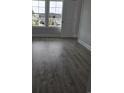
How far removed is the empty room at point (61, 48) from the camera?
2597 millimetres

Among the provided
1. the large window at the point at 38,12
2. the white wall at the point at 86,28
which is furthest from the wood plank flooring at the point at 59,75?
the large window at the point at 38,12

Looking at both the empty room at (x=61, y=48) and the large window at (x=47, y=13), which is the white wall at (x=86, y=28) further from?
the large window at (x=47, y=13)

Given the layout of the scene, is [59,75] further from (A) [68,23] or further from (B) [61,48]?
(A) [68,23]

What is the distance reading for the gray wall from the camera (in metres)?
7.40

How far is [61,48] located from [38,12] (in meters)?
2.96

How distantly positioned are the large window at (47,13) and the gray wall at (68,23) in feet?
0.86

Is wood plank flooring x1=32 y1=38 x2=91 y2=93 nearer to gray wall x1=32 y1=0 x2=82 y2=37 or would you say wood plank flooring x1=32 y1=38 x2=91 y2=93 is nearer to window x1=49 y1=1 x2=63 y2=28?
gray wall x1=32 y1=0 x2=82 y2=37

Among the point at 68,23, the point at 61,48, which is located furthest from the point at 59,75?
the point at 68,23

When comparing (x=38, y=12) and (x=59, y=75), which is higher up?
(x=38, y=12)

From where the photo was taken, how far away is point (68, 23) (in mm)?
7625

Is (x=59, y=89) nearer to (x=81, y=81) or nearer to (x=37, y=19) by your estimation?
(x=81, y=81)

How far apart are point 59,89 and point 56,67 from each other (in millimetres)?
1039

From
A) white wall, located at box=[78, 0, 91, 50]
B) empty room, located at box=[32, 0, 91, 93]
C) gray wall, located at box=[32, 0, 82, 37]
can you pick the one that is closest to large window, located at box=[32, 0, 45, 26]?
empty room, located at box=[32, 0, 91, 93]
